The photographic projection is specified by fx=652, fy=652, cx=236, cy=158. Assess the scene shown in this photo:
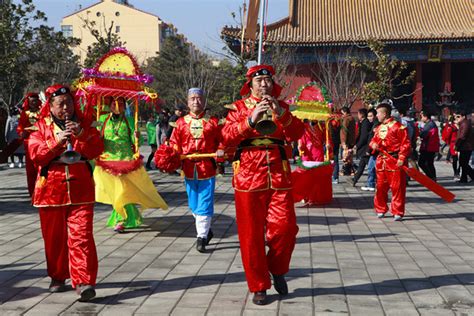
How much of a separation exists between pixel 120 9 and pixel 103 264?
6933 centimetres

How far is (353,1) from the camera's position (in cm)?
3628

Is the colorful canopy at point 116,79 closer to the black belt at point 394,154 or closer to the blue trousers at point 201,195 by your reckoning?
the blue trousers at point 201,195

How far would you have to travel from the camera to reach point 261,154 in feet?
16.7

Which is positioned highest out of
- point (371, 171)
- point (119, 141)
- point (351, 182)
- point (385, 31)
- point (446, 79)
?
point (385, 31)

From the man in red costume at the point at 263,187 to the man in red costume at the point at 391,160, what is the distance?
4431 mm

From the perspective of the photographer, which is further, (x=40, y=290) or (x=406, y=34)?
(x=406, y=34)

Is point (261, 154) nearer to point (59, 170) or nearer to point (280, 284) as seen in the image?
point (280, 284)

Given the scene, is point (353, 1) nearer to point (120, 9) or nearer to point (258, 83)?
point (258, 83)

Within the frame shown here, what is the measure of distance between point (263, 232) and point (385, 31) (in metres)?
29.9

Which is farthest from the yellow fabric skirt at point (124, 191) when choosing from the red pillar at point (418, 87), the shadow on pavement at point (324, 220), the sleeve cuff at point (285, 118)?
the red pillar at point (418, 87)

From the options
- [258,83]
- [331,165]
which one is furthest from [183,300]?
[331,165]

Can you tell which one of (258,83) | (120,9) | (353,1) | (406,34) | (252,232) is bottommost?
(252,232)

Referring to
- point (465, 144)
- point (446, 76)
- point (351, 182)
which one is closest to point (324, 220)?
point (351, 182)

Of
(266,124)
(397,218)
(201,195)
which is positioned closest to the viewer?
(266,124)
